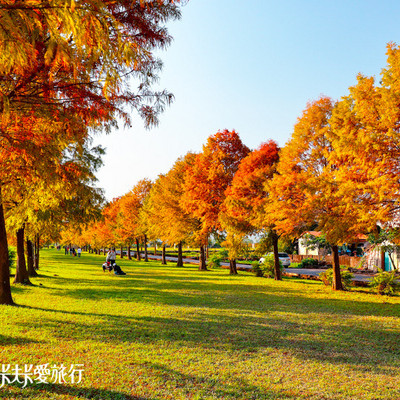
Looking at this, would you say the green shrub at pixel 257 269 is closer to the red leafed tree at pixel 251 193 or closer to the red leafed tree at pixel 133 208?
the red leafed tree at pixel 251 193

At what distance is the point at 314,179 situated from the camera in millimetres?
14398

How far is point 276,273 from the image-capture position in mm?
23250

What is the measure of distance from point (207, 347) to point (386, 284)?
12.8 metres

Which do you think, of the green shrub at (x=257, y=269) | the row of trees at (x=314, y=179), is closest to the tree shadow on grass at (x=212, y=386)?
the row of trees at (x=314, y=179)

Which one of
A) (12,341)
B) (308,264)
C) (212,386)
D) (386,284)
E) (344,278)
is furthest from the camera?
(308,264)

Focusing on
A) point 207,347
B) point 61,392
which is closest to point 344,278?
point 207,347

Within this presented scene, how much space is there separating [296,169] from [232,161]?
9982 millimetres

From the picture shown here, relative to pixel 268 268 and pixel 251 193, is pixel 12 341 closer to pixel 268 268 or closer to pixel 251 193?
pixel 251 193

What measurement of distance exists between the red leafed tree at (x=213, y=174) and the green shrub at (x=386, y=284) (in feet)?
39.6

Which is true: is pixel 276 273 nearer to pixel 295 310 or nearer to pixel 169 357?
pixel 295 310

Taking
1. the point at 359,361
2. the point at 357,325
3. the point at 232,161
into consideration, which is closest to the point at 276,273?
the point at 232,161

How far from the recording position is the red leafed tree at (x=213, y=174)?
26.2 metres

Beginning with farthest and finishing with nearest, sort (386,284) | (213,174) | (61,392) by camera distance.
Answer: (213,174) < (386,284) < (61,392)

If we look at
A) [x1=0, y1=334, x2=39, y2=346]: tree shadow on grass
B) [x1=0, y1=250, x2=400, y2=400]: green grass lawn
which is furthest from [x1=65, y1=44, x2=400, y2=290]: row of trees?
[x1=0, y1=334, x2=39, y2=346]: tree shadow on grass
